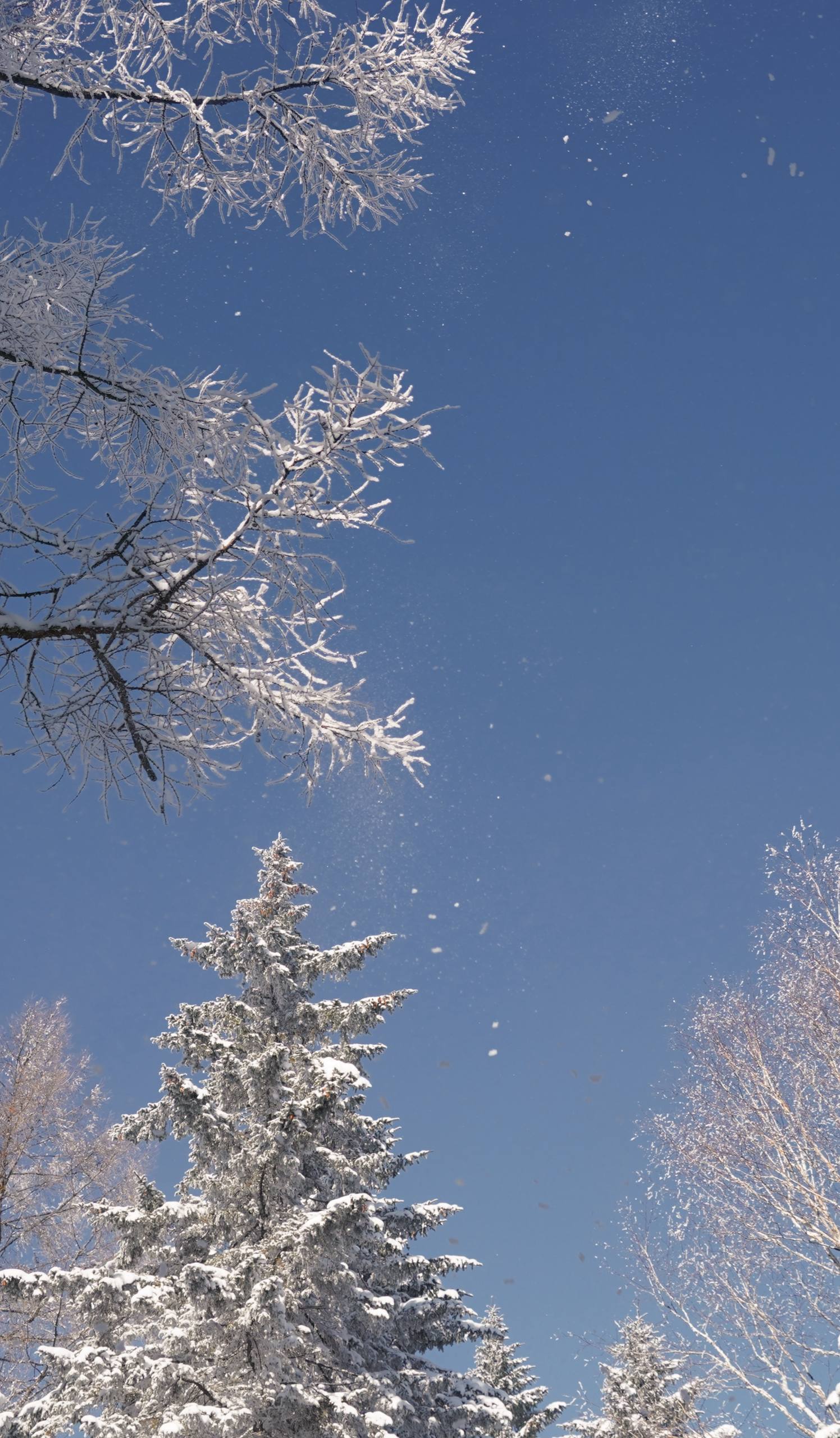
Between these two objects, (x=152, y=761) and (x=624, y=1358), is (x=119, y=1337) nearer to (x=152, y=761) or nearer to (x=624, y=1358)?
(x=152, y=761)

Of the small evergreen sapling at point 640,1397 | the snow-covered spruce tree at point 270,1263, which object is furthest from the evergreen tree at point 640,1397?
the snow-covered spruce tree at point 270,1263

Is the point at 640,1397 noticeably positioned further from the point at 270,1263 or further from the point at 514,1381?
the point at 270,1263

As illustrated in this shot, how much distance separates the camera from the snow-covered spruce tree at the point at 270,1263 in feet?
25.8

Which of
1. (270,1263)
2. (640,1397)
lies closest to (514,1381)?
(640,1397)

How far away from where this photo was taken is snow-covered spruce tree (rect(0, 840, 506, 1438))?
25.8 ft

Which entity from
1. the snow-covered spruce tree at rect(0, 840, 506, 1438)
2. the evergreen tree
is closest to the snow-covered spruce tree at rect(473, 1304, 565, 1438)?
the evergreen tree

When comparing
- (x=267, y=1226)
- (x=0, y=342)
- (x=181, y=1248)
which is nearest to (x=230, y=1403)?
(x=267, y=1226)

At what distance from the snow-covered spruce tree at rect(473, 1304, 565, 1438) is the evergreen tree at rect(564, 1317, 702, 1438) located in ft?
1.98

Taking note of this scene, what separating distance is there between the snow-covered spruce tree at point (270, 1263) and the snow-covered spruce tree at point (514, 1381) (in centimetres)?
604

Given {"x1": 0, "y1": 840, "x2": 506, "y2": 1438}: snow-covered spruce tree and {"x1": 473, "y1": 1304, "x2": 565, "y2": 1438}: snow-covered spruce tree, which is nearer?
{"x1": 0, "y1": 840, "x2": 506, "y2": 1438}: snow-covered spruce tree

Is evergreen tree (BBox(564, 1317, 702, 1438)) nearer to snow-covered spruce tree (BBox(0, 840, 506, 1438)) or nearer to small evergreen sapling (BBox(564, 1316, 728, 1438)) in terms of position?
small evergreen sapling (BBox(564, 1316, 728, 1438))

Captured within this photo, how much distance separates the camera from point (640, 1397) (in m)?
16.5

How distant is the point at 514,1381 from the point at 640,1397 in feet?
10.8

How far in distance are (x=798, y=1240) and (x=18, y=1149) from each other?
977 centimetres
